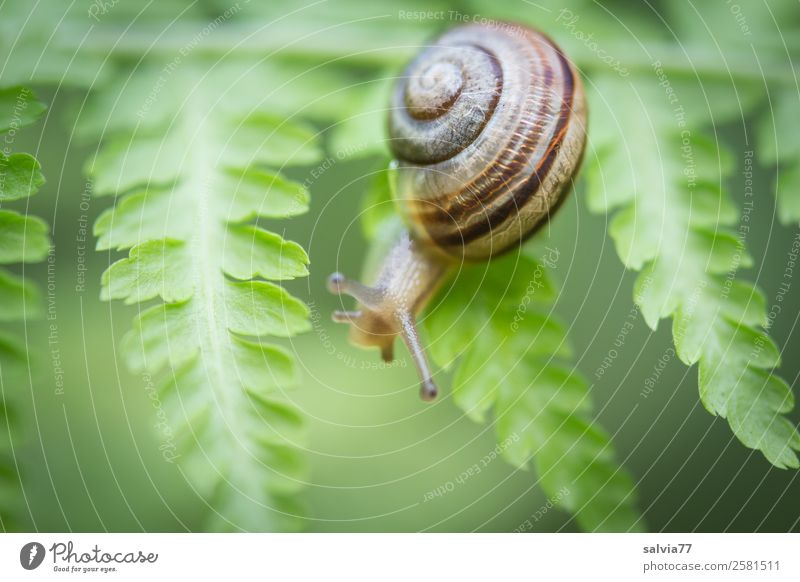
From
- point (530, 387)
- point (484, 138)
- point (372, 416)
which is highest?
point (484, 138)

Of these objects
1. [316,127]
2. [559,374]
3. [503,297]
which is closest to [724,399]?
[559,374]

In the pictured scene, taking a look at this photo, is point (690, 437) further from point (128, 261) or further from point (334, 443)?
point (128, 261)

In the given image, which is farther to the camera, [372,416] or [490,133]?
[372,416]

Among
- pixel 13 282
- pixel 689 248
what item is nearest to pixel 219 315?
pixel 13 282

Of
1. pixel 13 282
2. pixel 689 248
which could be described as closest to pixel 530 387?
pixel 689 248

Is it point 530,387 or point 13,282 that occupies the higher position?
point 13,282

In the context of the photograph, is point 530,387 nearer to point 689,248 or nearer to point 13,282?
point 689,248
